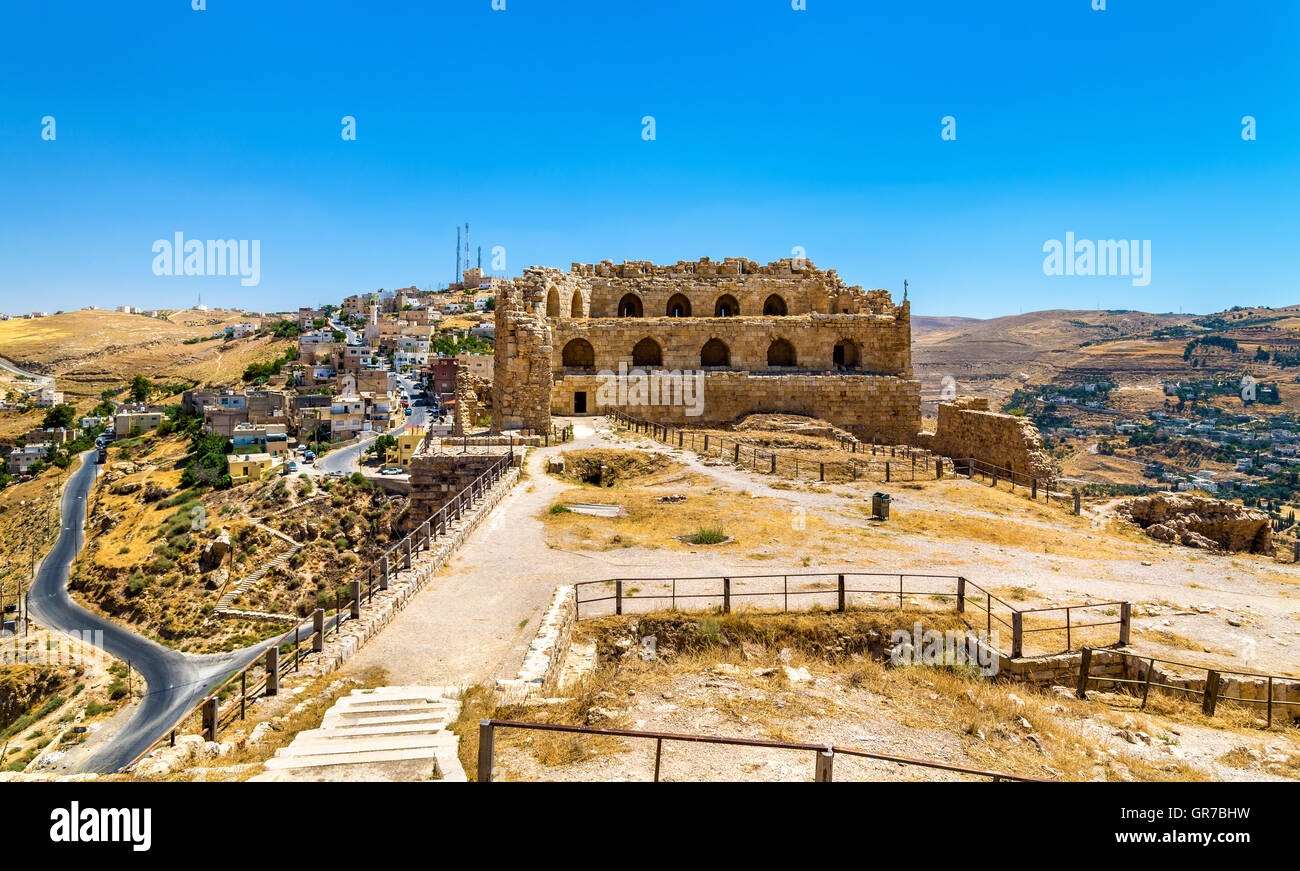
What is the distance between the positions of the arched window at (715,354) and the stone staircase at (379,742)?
1027 inches

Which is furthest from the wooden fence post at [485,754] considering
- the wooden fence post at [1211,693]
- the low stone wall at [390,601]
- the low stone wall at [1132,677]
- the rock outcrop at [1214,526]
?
the rock outcrop at [1214,526]

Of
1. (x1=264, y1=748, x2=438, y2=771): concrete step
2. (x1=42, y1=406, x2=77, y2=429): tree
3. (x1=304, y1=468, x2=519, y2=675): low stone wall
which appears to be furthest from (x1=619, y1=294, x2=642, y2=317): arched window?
(x1=42, y1=406, x2=77, y2=429): tree

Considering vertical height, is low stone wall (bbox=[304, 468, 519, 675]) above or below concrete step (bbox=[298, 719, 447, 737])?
above

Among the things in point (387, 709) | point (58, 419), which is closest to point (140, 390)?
point (58, 419)

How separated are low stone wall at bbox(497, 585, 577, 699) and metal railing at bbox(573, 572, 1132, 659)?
10.0 inches

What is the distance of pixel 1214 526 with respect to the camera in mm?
16922

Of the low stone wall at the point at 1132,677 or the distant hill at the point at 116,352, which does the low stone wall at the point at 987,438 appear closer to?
the low stone wall at the point at 1132,677

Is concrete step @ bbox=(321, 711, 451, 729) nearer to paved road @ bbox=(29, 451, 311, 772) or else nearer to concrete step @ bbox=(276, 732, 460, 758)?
concrete step @ bbox=(276, 732, 460, 758)

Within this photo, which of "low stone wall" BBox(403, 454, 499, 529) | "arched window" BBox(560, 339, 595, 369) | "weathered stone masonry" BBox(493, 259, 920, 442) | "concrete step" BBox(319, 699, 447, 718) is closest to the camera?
"concrete step" BBox(319, 699, 447, 718)

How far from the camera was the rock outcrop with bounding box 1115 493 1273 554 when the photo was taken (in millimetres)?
16422

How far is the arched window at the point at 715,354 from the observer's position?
31.8m
